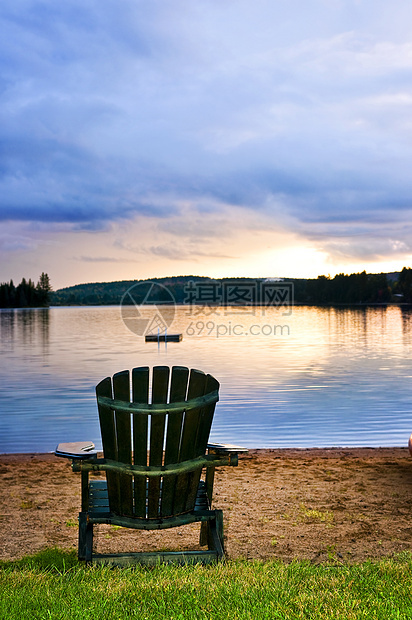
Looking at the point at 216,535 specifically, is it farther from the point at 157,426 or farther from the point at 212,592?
the point at 157,426

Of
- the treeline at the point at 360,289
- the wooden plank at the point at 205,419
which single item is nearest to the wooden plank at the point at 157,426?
the wooden plank at the point at 205,419

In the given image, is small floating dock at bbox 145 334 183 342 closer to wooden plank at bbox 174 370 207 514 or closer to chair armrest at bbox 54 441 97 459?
chair armrest at bbox 54 441 97 459

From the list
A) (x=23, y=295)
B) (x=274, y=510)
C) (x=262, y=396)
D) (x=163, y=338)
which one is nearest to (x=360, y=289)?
(x=23, y=295)

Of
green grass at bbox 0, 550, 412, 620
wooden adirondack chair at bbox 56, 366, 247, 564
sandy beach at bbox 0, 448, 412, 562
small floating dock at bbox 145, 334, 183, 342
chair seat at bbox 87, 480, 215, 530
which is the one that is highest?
wooden adirondack chair at bbox 56, 366, 247, 564

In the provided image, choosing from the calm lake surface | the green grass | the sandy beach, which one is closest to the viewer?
the green grass

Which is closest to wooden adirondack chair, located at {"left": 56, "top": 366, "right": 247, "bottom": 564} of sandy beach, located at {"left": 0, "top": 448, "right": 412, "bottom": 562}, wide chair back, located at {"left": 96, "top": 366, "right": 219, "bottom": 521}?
wide chair back, located at {"left": 96, "top": 366, "right": 219, "bottom": 521}

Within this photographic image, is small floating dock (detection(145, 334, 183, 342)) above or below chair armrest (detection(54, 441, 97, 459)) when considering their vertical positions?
below

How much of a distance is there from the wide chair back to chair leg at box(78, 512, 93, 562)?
200 mm

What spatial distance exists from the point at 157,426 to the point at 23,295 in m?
154

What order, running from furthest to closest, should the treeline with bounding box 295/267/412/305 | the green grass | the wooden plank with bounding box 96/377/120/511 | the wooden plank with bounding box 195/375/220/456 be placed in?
the treeline with bounding box 295/267/412/305, the wooden plank with bounding box 195/375/220/456, the wooden plank with bounding box 96/377/120/511, the green grass

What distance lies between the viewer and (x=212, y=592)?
10.4ft

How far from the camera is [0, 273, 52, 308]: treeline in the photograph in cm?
14850

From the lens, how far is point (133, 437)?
11.9 ft

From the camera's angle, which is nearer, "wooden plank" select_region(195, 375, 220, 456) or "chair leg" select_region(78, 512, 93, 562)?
"chair leg" select_region(78, 512, 93, 562)
